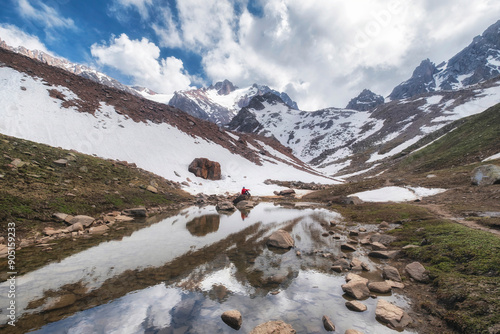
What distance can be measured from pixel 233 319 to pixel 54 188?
676 inches

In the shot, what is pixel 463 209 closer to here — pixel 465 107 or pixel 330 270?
pixel 330 270

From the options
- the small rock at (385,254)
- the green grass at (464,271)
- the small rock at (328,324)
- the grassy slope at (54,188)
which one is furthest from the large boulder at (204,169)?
the small rock at (328,324)

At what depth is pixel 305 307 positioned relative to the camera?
7215mm

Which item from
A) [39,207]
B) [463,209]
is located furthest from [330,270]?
[39,207]

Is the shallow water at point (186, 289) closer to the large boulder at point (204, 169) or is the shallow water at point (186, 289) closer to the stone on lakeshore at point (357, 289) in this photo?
the stone on lakeshore at point (357, 289)

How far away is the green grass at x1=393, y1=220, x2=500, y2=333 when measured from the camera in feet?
18.2

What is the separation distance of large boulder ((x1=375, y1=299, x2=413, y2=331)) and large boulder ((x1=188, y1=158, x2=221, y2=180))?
1454 inches

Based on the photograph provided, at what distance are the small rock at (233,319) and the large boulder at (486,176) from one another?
2756 centimetres

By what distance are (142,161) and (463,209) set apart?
39316mm

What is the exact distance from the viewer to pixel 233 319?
6.31 meters

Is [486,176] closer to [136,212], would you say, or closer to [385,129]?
[136,212]

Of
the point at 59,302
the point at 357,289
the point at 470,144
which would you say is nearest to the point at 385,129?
the point at 470,144

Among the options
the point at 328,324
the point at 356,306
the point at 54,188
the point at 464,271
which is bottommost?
the point at 328,324

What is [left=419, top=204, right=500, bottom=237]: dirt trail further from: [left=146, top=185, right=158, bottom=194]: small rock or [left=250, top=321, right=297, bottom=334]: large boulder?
[left=146, top=185, right=158, bottom=194]: small rock
